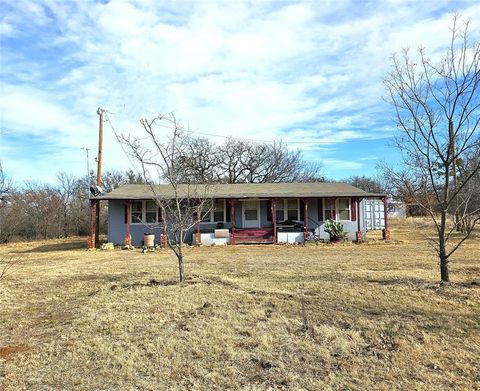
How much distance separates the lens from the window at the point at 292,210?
21.0 metres

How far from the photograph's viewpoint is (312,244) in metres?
18.6

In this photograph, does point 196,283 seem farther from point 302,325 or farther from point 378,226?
point 378,226

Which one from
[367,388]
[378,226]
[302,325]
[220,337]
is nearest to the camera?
[367,388]

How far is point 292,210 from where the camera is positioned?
2102 centimetres

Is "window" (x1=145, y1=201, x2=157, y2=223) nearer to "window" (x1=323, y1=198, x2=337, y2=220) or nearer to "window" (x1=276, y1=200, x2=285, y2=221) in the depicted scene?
"window" (x1=276, y1=200, x2=285, y2=221)

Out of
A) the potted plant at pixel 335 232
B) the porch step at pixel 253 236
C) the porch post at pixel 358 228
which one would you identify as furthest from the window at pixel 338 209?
the porch step at pixel 253 236

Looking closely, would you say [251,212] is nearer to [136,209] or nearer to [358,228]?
[358,228]

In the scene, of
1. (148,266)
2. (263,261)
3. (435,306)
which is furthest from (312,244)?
(435,306)

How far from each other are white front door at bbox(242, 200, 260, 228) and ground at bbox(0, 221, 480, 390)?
11559 millimetres

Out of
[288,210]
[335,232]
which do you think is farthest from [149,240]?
[335,232]

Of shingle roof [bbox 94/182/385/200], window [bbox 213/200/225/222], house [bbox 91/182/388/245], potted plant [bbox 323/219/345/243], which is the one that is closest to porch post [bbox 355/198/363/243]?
house [bbox 91/182/388/245]

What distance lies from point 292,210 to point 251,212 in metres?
2.16

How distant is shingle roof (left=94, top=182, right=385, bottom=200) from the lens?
19172 mm

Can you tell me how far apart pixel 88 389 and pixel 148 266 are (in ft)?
26.9
